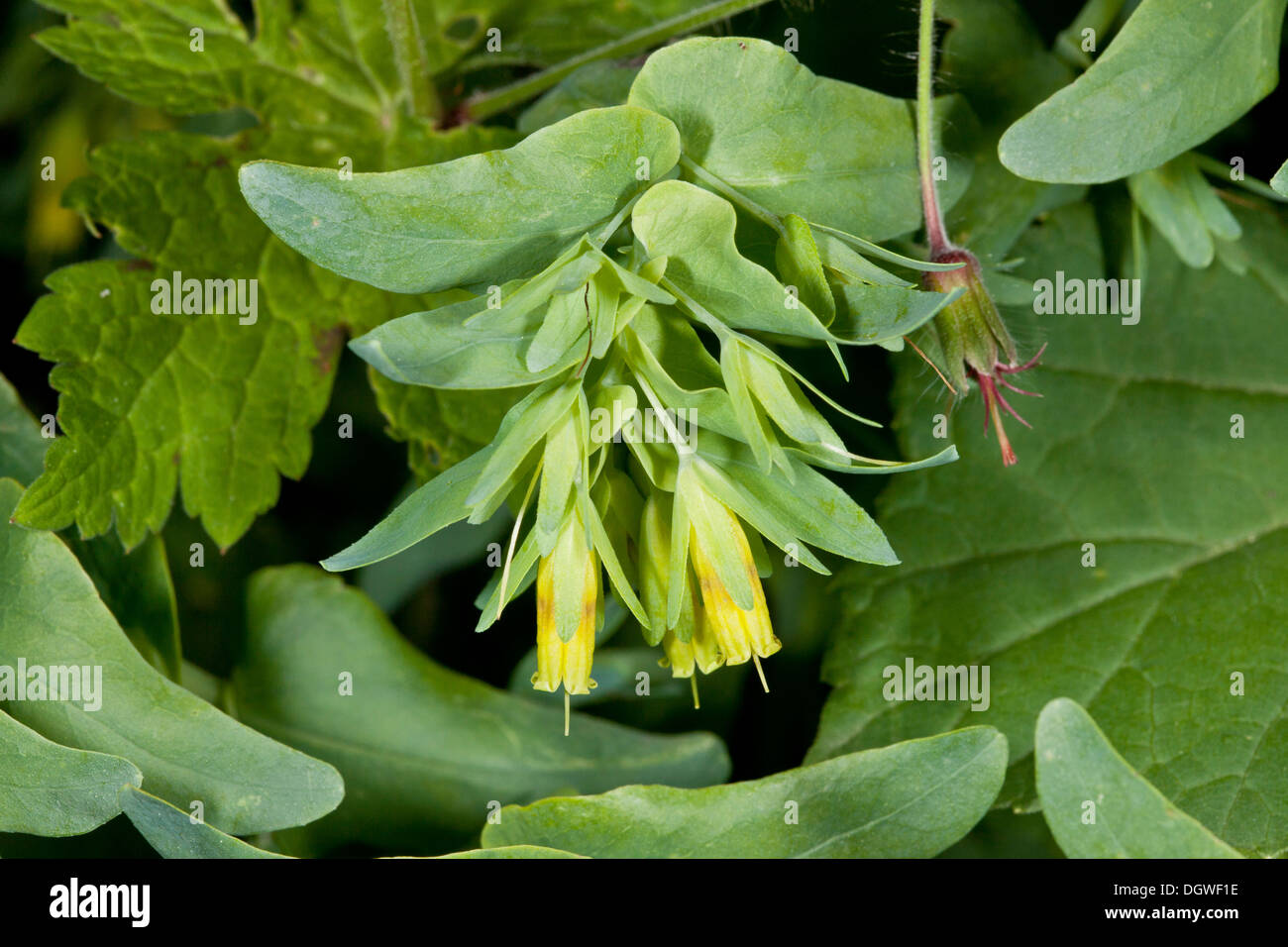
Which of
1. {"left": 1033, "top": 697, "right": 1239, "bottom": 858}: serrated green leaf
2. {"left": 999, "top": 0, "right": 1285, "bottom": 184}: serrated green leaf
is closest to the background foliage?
{"left": 999, "top": 0, "right": 1285, "bottom": 184}: serrated green leaf

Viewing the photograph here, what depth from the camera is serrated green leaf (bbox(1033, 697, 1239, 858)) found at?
723mm

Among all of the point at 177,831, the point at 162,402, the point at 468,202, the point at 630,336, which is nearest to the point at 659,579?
the point at 630,336

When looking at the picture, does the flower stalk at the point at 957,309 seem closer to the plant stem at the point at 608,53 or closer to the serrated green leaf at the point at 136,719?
the plant stem at the point at 608,53

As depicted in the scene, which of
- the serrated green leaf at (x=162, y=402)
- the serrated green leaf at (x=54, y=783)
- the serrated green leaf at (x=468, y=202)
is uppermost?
the serrated green leaf at (x=468, y=202)

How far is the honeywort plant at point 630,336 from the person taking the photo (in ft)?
2.19

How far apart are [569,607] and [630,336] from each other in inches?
6.9

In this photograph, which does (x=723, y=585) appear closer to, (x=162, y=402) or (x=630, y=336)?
(x=630, y=336)

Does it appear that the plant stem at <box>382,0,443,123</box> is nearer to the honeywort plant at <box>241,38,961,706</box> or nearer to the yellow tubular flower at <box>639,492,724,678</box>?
the honeywort plant at <box>241,38,961,706</box>

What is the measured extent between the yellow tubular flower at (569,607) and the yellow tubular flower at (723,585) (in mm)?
72

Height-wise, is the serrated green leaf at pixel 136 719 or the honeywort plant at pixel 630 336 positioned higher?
the honeywort plant at pixel 630 336

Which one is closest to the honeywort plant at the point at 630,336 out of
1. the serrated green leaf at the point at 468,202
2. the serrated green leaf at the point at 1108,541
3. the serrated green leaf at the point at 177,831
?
the serrated green leaf at the point at 468,202

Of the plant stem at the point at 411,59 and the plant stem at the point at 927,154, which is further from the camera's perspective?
the plant stem at the point at 411,59

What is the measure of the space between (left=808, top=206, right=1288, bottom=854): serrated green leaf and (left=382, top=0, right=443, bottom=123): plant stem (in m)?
0.56

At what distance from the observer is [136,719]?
33.6 inches
